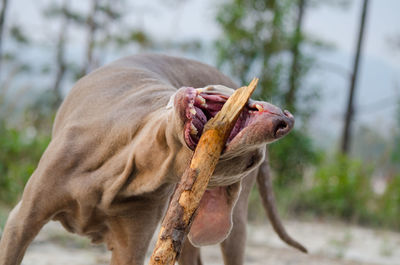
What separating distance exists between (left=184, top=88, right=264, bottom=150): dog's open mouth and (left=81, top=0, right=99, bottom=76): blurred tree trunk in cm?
1264

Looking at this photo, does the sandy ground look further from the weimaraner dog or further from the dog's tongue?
the dog's tongue

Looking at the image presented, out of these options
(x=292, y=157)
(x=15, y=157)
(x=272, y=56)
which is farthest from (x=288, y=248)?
(x=272, y=56)

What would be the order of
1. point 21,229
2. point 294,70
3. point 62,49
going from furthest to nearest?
1. point 62,49
2. point 294,70
3. point 21,229

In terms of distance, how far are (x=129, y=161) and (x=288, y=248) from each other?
394 cm

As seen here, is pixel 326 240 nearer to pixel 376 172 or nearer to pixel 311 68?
pixel 376 172

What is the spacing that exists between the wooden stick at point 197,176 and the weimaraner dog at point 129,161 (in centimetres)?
4

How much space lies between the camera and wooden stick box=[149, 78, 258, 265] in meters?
1.60

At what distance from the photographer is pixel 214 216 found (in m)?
2.04

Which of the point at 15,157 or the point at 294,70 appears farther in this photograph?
the point at 294,70

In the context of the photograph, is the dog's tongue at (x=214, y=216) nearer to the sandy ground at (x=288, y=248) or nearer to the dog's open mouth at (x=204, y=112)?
the dog's open mouth at (x=204, y=112)

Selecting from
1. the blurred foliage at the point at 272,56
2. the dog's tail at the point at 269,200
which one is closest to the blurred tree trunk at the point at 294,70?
the blurred foliage at the point at 272,56

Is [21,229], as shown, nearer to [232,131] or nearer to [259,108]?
[232,131]

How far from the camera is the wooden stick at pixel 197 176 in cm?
160

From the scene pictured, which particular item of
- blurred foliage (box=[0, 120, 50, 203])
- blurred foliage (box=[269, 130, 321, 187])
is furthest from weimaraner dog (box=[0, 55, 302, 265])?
blurred foliage (box=[269, 130, 321, 187])
